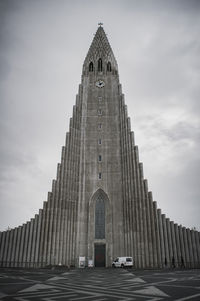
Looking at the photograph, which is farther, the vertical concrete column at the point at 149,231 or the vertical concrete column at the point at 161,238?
the vertical concrete column at the point at 161,238

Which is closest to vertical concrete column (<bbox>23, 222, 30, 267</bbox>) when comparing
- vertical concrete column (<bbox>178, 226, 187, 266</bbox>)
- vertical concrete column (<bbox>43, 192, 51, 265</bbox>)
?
vertical concrete column (<bbox>43, 192, 51, 265</bbox>)

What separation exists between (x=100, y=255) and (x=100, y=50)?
50.8m

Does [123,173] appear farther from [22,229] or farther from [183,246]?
[22,229]

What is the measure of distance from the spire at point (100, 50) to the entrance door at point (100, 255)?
142ft

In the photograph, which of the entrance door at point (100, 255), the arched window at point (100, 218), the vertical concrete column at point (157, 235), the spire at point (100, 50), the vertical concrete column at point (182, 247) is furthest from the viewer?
the spire at point (100, 50)

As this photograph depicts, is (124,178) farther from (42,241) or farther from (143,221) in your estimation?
(42,241)

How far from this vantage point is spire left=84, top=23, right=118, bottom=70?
2410 inches

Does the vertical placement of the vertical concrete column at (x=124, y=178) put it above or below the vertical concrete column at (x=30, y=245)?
above

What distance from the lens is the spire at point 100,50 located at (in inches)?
2410

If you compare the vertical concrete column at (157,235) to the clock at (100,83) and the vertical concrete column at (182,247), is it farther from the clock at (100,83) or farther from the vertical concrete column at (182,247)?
the clock at (100,83)

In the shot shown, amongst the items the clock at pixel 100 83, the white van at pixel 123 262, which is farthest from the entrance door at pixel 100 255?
the clock at pixel 100 83

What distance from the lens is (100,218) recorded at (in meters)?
42.6

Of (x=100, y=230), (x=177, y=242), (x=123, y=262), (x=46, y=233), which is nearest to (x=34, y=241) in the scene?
(x=46, y=233)

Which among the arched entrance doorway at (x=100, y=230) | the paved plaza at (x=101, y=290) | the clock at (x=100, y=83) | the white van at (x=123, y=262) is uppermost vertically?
the clock at (x=100, y=83)
